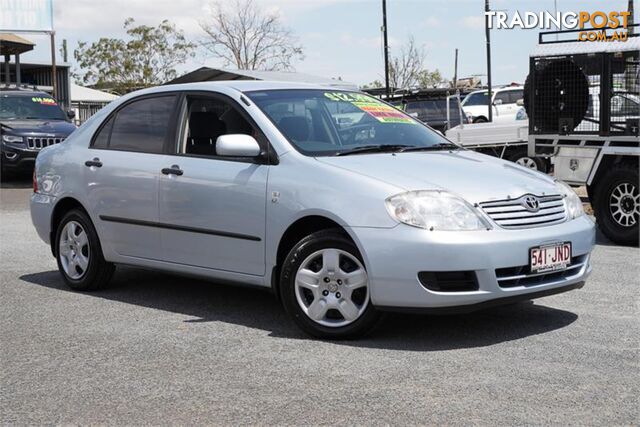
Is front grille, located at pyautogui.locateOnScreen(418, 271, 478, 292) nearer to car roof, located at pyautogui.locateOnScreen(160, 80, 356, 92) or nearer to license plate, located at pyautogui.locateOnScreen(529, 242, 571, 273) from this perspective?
license plate, located at pyautogui.locateOnScreen(529, 242, 571, 273)

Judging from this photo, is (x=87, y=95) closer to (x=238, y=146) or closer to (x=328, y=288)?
(x=238, y=146)

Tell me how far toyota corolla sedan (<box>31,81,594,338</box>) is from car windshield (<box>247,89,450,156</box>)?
0.01 m

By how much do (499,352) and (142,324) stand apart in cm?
236

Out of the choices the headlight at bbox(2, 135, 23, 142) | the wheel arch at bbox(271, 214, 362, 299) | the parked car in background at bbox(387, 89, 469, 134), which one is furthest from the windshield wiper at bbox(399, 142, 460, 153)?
the parked car in background at bbox(387, 89, 469, 134)

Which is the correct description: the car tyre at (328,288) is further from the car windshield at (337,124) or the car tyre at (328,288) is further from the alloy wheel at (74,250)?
the alloy wheel at (74,250)

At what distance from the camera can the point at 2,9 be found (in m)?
39.4

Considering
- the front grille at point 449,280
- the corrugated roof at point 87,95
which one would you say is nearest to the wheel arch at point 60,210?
the front grille at point 449,280

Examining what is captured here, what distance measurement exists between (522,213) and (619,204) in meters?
4.52

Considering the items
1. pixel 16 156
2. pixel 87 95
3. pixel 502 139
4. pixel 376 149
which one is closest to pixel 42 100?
pixel 16 156

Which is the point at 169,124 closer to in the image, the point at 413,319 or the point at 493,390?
the point at 413,319

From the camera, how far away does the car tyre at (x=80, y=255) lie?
7145mm

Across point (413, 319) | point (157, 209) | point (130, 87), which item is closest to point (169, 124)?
point (157, 209)

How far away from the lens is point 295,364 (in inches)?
196

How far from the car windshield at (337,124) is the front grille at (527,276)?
1272mm
